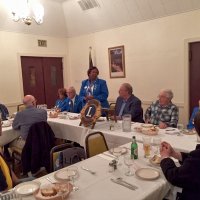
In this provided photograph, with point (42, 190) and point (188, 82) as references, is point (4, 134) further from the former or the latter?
point (188, 82)

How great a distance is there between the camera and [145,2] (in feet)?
14.9

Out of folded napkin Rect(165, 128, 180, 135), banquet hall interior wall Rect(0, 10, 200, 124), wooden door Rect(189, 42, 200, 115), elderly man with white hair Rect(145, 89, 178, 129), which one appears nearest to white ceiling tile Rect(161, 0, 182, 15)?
banquet hall interior wall Rect(0, 10, 200, 124)

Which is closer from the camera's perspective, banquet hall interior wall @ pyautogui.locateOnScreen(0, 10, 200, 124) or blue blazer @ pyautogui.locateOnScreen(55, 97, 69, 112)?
banquet hall interior wall @ pyautogui.locateOnScreen(0, 10, 200, 124)

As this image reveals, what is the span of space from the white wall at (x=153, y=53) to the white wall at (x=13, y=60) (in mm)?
1521

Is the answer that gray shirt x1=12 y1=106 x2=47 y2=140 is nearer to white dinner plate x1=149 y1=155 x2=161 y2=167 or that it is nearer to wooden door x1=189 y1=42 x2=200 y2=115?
white dinner plate x1=149 y1=155 x2=161 y2=167

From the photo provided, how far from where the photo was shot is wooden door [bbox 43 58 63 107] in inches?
248

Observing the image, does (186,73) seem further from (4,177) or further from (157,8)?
(4,177)

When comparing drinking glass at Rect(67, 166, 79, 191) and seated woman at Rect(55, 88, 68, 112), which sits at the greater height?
seated woman at Rect(55, 88, 68, 112)

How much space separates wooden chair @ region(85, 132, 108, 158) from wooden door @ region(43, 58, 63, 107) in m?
4.22

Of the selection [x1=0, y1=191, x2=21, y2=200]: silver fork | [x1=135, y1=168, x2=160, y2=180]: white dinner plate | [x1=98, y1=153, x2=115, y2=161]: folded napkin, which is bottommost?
[x1=0, y1=191, x2=21, y2=200]: silver fork

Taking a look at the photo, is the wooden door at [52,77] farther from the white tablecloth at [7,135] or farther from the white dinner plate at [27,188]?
the white dinner plate at [27,188]

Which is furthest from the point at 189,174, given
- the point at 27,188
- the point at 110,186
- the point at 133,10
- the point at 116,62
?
the point at 116,62

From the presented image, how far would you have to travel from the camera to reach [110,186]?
152 centimetres

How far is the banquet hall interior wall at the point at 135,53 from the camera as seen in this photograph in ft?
14.9
